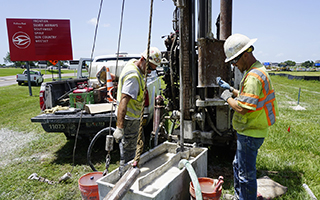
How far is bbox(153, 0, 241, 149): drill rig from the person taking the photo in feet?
12.5

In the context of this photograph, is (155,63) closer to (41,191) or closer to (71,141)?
(41,191)

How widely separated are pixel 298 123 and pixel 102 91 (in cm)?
587

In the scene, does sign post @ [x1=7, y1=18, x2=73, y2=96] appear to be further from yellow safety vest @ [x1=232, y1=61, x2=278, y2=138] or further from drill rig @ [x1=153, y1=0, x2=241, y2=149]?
yellow safety vest @ [x1=232, y1=61, x2=278, y2=138]

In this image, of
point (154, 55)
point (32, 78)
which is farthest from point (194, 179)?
point (32, 78)

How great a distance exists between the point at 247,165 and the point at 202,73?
1651 mm

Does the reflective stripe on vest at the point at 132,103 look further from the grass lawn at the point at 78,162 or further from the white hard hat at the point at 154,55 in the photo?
Answer: the grass lawn at the point at 78,162

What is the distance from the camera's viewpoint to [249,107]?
245 centimetres

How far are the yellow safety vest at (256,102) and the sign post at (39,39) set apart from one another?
45.0 feet

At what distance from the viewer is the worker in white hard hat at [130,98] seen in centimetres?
305

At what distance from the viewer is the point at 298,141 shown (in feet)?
17.5

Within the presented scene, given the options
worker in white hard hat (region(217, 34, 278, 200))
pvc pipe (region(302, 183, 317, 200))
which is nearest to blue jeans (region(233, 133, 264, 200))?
worker in white hard hat (region(217, 34, 278, 200))

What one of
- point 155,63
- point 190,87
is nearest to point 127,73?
point 155,63

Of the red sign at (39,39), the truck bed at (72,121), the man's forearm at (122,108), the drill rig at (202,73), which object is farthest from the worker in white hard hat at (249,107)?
the red sign at (39,39)

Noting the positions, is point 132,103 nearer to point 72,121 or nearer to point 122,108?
point 122,108
